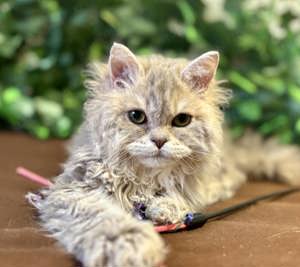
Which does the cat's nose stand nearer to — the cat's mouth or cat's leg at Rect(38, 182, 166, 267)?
the cat's mouth

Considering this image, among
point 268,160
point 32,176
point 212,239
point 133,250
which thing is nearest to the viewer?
point 133,250

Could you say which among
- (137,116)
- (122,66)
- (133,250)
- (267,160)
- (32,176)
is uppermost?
(122,66)

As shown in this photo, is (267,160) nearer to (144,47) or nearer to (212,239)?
(212,239)

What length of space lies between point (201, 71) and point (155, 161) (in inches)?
12.5

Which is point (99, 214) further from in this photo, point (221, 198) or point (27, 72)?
point (27, 72)

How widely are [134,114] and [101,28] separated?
1473 millimetres

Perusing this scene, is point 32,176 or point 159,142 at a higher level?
point 159,142

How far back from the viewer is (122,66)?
61.6 inches

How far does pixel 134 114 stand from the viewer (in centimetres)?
150

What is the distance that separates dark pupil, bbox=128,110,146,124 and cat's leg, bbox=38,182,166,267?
0.22 m

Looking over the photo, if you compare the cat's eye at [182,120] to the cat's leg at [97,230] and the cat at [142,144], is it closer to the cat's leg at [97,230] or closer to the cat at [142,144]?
the cat at [142,144]

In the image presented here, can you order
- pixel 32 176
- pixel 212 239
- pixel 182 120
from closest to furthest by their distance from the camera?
pixel 212 239 → pixel 182 120 → pixel 32 176

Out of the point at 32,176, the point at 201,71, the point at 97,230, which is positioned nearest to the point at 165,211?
the point at 97,230

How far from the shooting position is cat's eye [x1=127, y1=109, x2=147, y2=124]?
1.49m
